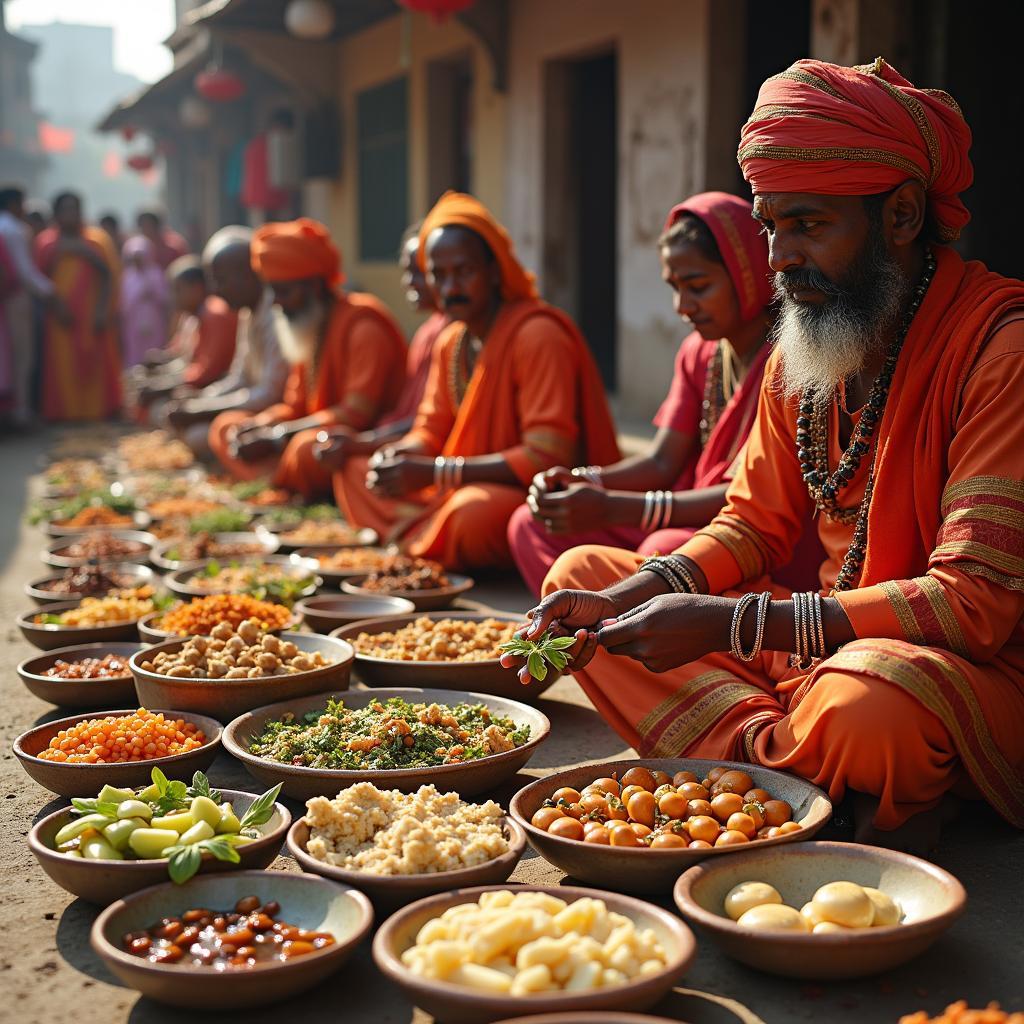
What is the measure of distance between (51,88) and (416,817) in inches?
3442

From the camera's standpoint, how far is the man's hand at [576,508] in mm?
4539

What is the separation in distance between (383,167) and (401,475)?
339 inches

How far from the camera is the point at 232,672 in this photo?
147 inches

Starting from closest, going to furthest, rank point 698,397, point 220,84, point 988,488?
point 988,488, point 698,397, point 220,84

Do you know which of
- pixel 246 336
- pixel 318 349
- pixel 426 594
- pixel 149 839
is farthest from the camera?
pixel 246 336

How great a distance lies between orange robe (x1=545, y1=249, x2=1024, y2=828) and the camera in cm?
283

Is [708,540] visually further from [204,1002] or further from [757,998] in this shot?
[204,1002]

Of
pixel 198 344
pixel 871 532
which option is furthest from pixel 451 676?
pixel 198 344

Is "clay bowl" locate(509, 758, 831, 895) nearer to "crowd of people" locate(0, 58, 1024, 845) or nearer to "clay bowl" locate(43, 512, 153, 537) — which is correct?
"crowd of people" locate(0, 58, 1024, 845)

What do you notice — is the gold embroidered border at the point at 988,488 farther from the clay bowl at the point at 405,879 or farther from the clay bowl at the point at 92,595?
the clay bowl at the point at 92,595

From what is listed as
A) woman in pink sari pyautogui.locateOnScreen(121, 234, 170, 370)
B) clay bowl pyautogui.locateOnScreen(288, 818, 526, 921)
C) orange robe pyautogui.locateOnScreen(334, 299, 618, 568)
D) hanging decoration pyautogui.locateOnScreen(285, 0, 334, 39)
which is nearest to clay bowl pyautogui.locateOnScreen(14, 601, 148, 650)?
orange robe pyautogui.locateOnScreen(334, 299, 618, 568)

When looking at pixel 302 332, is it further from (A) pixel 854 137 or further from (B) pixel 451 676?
(A) pixel 854 137

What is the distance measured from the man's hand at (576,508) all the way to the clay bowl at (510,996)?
2.28m

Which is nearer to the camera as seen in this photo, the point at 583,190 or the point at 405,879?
the point at 405,879
